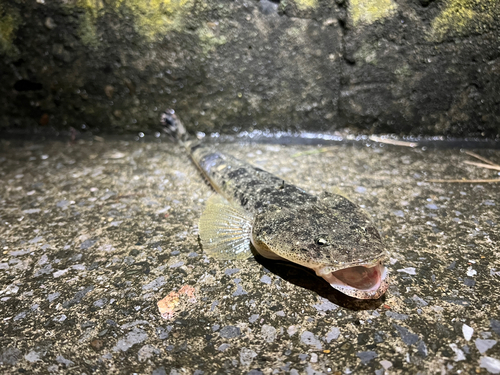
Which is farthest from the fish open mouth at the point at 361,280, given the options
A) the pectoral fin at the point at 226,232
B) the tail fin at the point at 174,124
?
the tail fin at the point at 174,124

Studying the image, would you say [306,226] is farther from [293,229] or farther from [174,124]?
[174,124]

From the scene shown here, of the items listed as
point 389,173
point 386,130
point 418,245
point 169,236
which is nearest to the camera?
point 418,245

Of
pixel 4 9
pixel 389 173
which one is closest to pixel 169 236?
pixel 389 173

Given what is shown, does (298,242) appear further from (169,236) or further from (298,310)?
(169,236)

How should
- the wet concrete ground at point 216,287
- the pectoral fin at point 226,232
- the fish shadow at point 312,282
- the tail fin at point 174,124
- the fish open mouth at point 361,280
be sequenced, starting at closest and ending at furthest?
the wet concrete ground at point 216,287 < the fish open mouth at point 361,280 < the fish shadow at point 312,282 < the pectoral fin at point 226,232 < the tail fin at point 174,124

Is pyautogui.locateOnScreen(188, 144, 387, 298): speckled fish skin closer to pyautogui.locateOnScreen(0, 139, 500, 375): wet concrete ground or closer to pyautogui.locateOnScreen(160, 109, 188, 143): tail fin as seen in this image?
pyautogui.locateOnScreen(0, 139, 500, 375): wet concrete ground

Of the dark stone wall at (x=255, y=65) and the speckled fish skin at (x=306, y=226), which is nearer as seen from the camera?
the speckled fish skin at (x=306, y=226)

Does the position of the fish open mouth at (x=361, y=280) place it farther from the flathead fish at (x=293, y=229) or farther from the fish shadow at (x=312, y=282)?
the fish shadow at (x=312, y=282)
